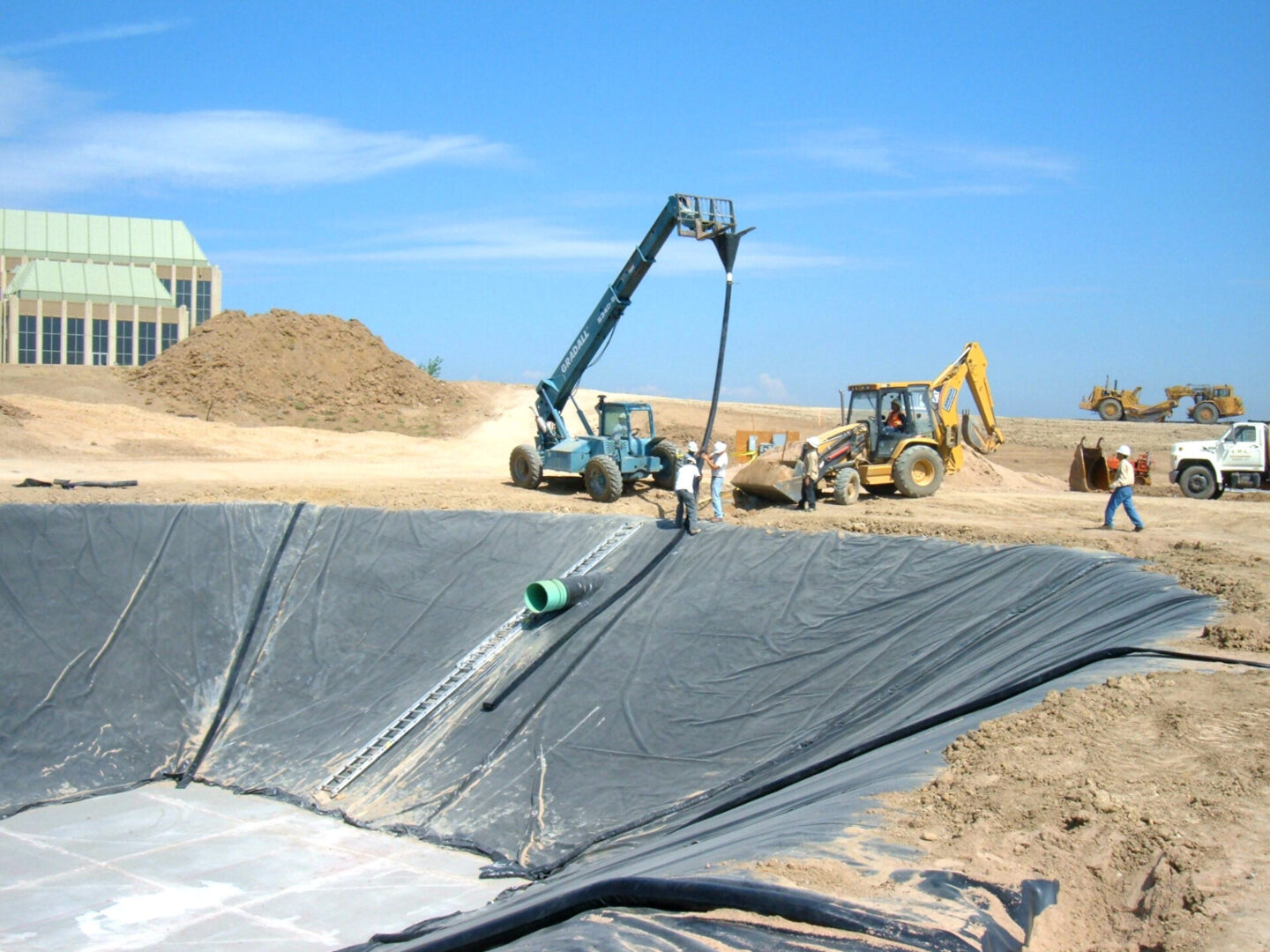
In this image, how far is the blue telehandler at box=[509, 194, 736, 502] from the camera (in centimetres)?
1700

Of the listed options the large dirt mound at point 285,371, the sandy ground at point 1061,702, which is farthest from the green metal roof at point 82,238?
the sandy ground at point 1061,702

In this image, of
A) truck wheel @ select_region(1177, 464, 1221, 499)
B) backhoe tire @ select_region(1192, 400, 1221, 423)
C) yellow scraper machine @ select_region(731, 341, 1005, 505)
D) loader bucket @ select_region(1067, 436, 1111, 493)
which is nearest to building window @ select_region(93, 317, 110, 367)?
yellow scraper machine @ select_region(731, 341, 1005, 505)

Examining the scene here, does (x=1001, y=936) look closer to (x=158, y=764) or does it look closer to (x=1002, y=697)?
(x=1002, y=697)

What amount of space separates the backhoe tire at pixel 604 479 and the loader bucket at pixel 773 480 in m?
2.21

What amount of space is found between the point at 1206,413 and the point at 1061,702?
127ft

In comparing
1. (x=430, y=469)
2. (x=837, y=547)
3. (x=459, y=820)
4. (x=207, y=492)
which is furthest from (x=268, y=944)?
(x=430, y=469)

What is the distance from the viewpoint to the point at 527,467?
2066 cm

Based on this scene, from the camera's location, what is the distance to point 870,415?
57.9 ft

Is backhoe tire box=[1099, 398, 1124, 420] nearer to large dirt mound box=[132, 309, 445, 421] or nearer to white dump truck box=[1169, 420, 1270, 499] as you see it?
white dump truck box=[1169, 420, 1270, 499]

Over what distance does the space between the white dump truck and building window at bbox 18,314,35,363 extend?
45.2 m

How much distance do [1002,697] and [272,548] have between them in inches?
406

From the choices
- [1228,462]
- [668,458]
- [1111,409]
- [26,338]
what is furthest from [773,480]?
[26,338]

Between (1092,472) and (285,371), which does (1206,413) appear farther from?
(285,371)

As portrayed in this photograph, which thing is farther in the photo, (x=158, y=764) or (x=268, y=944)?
(x=158, y=764)
